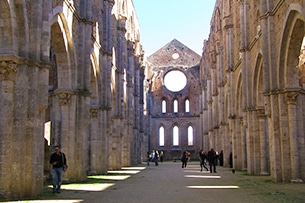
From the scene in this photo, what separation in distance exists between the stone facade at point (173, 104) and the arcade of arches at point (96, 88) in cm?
2472

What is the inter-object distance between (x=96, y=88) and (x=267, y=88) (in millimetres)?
10118

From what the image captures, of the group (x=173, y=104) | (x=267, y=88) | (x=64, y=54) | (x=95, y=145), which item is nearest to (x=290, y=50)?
(x=267, y=88)

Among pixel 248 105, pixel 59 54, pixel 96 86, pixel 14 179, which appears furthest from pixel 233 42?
pixel 14 179

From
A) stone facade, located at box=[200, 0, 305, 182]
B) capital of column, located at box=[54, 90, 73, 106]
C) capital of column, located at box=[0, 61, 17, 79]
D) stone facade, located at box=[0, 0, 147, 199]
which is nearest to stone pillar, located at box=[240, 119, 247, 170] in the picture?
stone facade, located at box=[200, 0, 305, 182]

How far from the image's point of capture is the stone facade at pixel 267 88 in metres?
16.9

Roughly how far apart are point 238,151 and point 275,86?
11.5 meters

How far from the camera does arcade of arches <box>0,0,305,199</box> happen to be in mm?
12055

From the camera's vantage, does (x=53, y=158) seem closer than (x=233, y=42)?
Yes

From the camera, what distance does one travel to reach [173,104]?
201ft

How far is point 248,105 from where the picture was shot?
79.1 ft

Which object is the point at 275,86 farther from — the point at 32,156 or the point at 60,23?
the point at 32,156

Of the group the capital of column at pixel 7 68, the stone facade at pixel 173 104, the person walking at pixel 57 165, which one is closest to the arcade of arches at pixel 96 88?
the capital of column at pixel 7 68

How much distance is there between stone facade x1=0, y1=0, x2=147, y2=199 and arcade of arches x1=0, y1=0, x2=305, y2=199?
29 mm

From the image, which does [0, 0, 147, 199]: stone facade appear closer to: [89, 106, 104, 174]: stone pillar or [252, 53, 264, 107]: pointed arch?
[89, 106, 104, 174]: stone pillar
